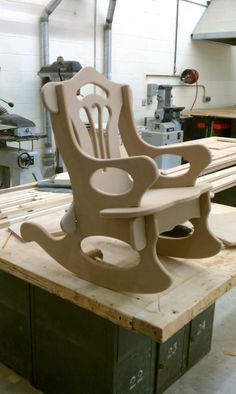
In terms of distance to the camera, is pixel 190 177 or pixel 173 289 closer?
pixel 173 289

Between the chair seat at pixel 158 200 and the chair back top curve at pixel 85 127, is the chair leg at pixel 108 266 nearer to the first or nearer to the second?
the chair seat at pixel 158 200

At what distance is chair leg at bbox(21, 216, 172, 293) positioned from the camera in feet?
4.20

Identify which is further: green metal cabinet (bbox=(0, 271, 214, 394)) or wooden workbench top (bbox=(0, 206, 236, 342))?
green metal cabinet (bbox=(0, 271, 214, 394))

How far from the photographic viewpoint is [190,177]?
1.56 metres

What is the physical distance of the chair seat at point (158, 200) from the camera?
1232 mm

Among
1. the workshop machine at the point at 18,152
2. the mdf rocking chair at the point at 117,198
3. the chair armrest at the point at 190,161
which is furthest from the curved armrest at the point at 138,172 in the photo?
the workshop machine at the point at 18,152

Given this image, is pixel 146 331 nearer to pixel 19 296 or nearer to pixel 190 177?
pixel 190 177

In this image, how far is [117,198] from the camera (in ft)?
4.27

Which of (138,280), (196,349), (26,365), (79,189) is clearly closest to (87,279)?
(138,280)

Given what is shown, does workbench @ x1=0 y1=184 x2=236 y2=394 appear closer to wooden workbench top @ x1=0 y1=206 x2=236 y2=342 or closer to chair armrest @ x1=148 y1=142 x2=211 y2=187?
wooden workbench top @ x1=0 y1=206 x2=236 y2=342

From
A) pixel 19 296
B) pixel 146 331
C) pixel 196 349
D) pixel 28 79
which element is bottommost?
pixel 196 349

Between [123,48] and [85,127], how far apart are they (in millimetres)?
3967

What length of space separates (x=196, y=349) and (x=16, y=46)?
3.32 meters

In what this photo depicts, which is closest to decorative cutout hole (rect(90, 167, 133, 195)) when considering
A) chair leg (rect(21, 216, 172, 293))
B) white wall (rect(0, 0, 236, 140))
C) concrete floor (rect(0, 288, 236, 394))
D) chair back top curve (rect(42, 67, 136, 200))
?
chair back top curve (rect(42, 67, 136, 200))
